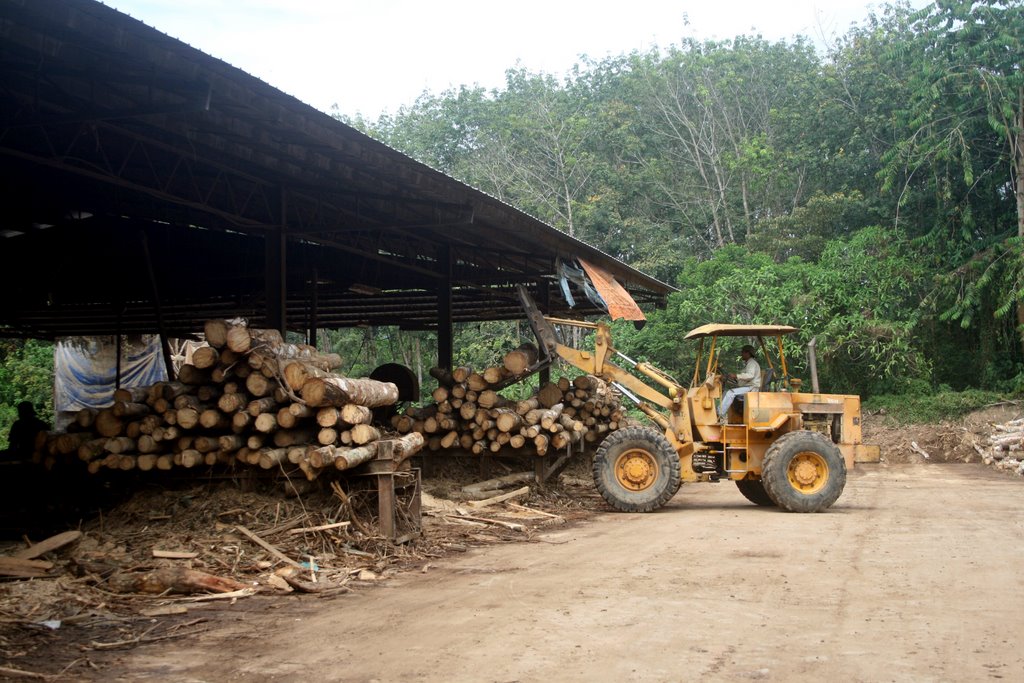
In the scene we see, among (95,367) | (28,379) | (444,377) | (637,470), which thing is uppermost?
(95,367)

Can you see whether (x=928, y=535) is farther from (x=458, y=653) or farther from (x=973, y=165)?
(x=973, y=165)

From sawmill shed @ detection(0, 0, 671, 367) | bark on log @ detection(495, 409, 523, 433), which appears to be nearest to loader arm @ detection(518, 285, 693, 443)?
bark on log @ detection(495, 409, 523, 433)

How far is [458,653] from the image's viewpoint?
632 centimetres

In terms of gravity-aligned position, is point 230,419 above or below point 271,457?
above

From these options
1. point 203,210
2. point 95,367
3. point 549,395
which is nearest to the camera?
point 203,210

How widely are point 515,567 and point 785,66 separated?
38020mm

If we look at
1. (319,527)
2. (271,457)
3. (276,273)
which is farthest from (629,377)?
(271,457)

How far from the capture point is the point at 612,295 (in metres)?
17.4

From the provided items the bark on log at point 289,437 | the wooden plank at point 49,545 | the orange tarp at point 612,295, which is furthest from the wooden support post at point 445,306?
the wooden plank at point 49,545

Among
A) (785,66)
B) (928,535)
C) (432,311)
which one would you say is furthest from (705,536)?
(785,66)

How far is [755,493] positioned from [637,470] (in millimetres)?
2247

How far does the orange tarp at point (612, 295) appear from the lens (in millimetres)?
16906

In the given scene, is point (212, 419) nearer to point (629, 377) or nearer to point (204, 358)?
point (204, 358)

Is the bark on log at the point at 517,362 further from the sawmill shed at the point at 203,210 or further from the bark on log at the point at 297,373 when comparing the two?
the bark on log at the point at 297,373
